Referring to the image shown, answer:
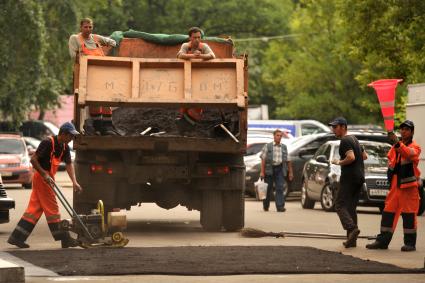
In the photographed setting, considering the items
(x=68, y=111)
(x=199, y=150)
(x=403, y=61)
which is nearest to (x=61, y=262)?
(x=199, y=150)

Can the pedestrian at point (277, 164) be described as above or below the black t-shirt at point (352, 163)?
above

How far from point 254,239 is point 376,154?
9491 millimetres

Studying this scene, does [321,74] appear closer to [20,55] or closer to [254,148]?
[20,55]

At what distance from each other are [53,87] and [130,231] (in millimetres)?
30895

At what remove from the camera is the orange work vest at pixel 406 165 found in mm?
18172

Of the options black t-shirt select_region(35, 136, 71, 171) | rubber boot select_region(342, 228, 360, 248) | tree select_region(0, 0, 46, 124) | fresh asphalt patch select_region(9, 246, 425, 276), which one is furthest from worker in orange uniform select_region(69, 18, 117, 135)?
tree select_region(0, 0, 46, 124)

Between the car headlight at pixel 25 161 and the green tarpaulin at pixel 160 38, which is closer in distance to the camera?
the green tarpaulin at pixel 160 38

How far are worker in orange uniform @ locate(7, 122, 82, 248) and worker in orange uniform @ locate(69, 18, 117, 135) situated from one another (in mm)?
2484

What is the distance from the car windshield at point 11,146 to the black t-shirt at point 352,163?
2212cm

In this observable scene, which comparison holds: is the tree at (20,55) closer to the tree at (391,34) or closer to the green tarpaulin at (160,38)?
the tree at (391,34)

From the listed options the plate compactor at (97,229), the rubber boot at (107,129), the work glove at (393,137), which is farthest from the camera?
the rubber boot at (107,129)

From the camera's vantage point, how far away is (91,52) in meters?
20.6

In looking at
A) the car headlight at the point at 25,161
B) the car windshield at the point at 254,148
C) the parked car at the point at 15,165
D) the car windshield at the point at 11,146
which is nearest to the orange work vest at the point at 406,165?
the car windshield at the point at 254,148

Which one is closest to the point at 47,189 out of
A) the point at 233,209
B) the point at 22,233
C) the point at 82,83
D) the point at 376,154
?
the point at 22,233
